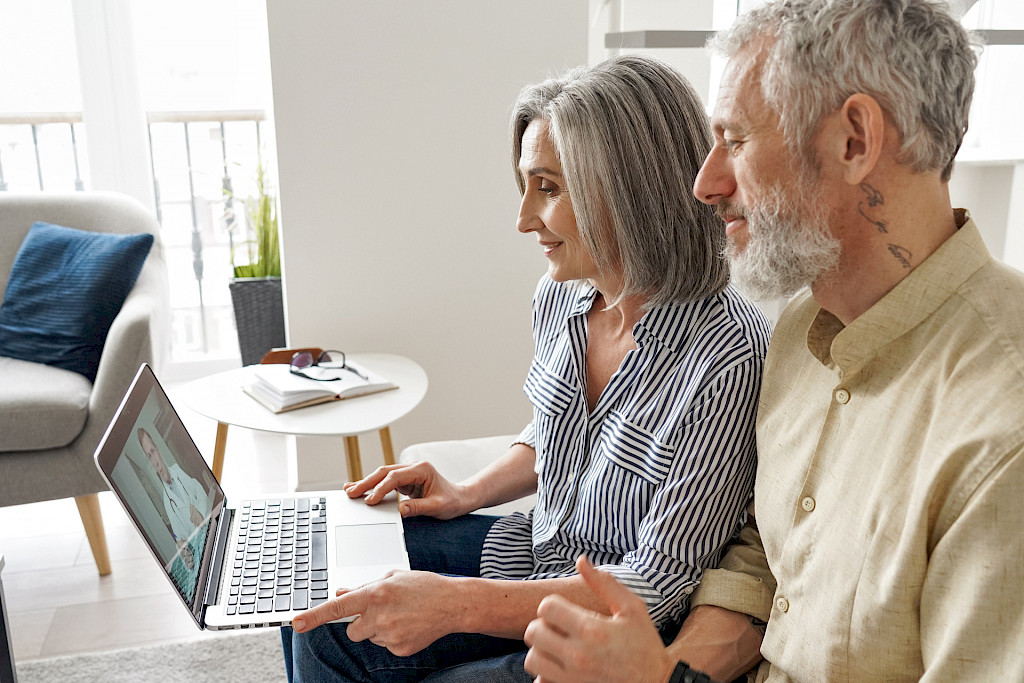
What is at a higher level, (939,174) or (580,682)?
(939,174)

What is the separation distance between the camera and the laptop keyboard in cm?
109

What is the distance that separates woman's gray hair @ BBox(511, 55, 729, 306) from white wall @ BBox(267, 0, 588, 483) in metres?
1.33

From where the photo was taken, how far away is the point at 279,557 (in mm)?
1185

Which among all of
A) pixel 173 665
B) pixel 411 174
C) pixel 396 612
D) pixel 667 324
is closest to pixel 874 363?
pixel 667 324

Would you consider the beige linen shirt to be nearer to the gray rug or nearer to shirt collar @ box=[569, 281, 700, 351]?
shirt collar @ box=[569, 281, 700, 351]

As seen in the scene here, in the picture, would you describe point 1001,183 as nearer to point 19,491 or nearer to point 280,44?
point 280,44

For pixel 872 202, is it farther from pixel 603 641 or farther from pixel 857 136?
pixel 603 641

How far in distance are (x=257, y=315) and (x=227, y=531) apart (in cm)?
186

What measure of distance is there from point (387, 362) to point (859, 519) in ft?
5.37

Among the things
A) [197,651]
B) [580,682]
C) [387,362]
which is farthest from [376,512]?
[387,362]

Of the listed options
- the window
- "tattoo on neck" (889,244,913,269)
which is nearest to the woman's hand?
"tattoo on neck" (889,244,913,269)

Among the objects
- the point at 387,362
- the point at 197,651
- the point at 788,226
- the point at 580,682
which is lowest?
the point at 197,651

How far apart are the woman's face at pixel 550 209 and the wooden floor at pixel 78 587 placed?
A: 1.26 meters

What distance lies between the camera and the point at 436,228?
251 centimetres
